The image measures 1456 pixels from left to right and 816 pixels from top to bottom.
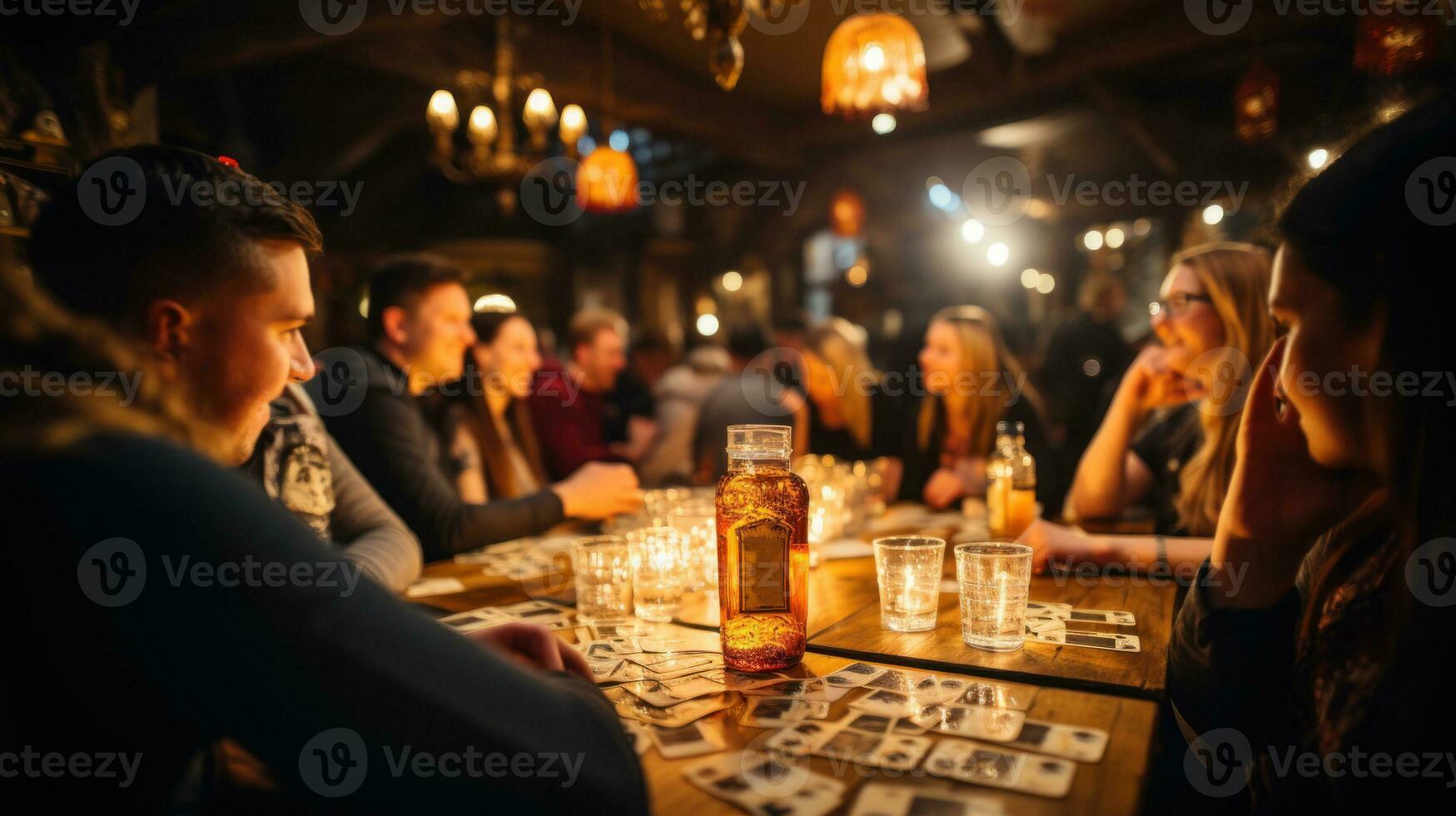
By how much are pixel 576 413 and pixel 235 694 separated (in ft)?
13.8

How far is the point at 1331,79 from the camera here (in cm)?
495

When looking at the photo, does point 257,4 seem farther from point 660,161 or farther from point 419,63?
point 660,161

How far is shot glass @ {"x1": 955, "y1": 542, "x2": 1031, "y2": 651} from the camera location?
51.2 inches

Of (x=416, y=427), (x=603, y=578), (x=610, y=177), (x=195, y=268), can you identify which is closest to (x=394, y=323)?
(x=416, y=427)

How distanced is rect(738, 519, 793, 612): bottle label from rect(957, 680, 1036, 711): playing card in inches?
11.9

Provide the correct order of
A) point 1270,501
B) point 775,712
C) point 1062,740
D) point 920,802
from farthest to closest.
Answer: point 1270,501 → point 775,712 → point 1062,740 → point 920,802

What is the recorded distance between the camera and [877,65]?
2.68 m

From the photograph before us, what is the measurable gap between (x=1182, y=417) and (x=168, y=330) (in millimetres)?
2832

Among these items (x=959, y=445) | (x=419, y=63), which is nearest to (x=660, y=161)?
(x=419, y=63)

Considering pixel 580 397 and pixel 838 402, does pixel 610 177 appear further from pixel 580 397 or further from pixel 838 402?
pixel 838 402

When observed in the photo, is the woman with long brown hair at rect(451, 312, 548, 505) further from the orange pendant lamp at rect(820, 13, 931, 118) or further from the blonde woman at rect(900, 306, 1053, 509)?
the blonde woman at rect(900, 306, 1053, 509)

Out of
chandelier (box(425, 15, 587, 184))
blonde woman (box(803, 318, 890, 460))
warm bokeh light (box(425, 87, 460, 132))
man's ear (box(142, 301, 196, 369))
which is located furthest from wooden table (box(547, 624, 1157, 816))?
warm bokeh light (box(425, 87, 460, 132))

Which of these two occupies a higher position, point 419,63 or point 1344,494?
point 419,63

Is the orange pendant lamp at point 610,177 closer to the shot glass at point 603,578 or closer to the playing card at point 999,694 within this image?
the shot glass at point 603,578
